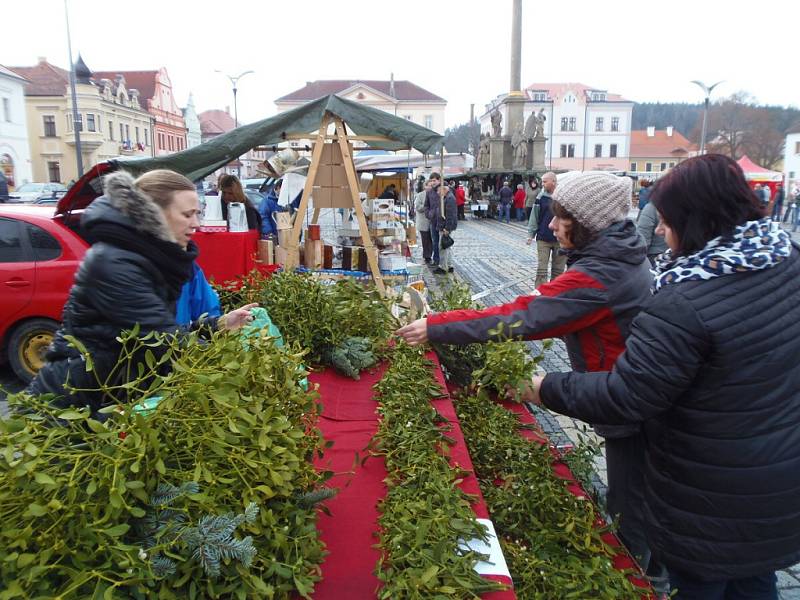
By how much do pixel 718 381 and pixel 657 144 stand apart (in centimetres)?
9275

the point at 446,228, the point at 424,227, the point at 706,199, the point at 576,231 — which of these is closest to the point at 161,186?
the point at 576,231

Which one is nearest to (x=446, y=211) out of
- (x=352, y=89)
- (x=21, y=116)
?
(x=21, y=116)

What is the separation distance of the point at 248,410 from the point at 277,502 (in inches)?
9.9

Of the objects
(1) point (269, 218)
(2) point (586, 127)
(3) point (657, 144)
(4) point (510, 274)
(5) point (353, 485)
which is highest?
(2) point (586, 127)

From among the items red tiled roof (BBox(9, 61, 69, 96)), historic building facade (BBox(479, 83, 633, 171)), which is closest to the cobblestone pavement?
red tiled roof (BBox(9, 61, 69, 96))

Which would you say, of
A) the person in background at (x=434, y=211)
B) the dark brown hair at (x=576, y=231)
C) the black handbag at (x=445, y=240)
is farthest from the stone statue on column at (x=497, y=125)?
the dark brown hair at (x=576, y=231)

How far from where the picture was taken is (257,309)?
283 centimetres

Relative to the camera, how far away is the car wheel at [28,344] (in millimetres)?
6199

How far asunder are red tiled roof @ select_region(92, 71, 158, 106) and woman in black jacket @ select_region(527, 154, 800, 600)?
71408 millimetres

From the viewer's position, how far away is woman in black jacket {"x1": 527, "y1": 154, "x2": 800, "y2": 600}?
167 centimetres

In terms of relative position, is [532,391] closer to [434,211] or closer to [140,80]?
[434,211]

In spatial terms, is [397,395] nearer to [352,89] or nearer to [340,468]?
[340,468]

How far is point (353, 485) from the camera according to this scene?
210 centimetres

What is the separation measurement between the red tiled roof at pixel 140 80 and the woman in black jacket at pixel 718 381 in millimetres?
71408
